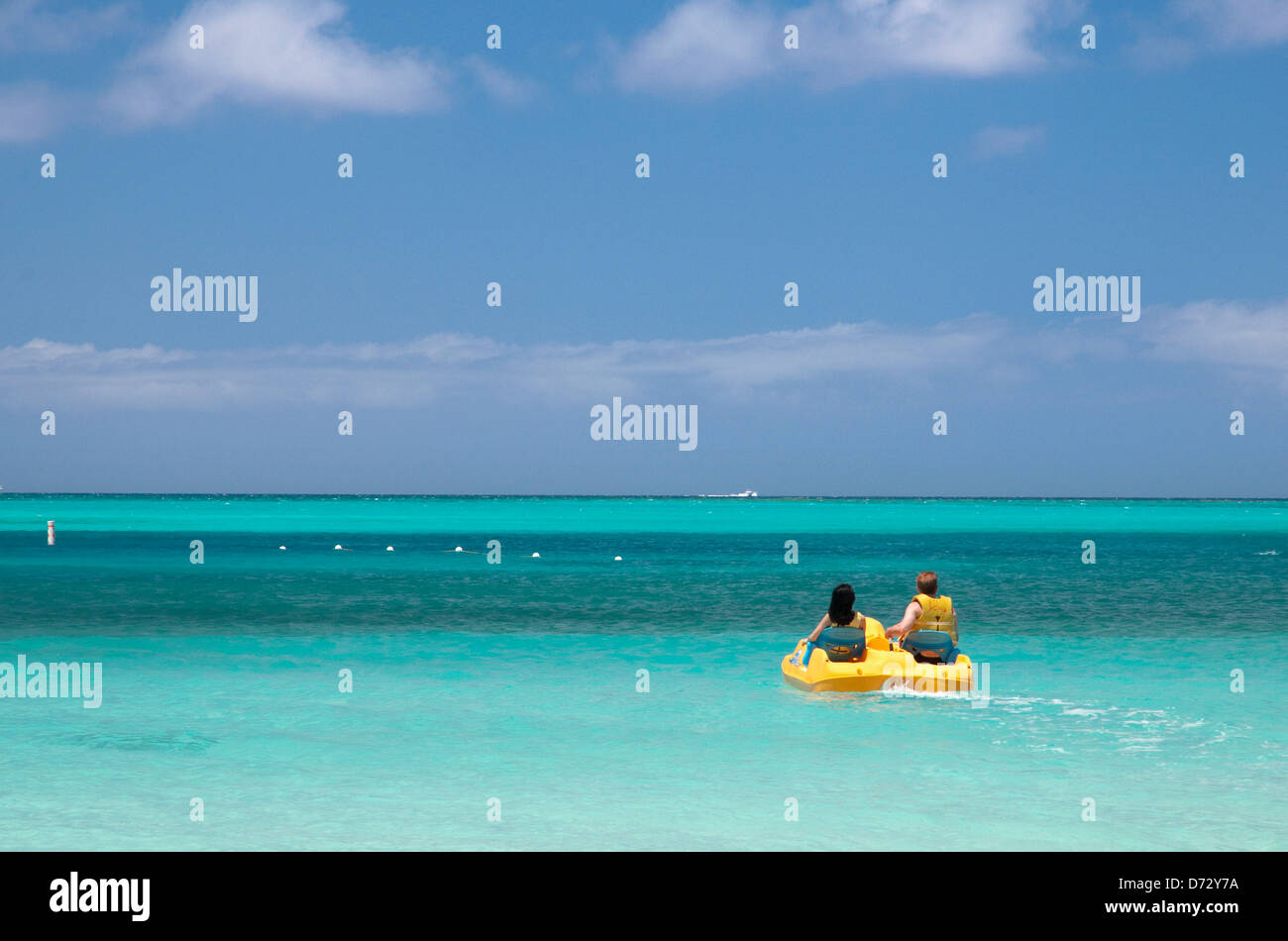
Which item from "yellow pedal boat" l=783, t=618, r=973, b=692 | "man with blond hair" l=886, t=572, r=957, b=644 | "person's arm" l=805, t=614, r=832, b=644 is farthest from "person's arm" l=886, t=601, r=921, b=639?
"person's arm" l=805, t=614, r=832, b=644

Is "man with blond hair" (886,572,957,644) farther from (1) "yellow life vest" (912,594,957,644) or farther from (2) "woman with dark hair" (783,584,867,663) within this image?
(2) "woman with dark hair" (783,584,867,663)

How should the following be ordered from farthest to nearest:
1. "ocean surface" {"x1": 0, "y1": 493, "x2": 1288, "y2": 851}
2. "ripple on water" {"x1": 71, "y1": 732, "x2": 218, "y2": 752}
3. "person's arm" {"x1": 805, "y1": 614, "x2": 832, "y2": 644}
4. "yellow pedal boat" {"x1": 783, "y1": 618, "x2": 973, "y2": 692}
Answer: "person's arm" {"x1": 805, "y1": 614, "x2": 832, "y2": 644}
"yellow pedal boat" {"x1": 783, "y1": 618, "x2": 973, "y2": 692}
"ripple on water" {"x1": 71, "y1": 732, "x2": 218, "y2": 752}
"ocean surface" {"x1": 0, "y1": 493, "x2": 1288, "y2": 851}

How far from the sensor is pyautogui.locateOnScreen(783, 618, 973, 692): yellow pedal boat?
15.2m

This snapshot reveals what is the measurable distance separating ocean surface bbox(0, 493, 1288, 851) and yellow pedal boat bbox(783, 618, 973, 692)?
8.7 inches

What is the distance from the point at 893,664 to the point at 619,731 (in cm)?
372

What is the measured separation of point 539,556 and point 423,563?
293 inches

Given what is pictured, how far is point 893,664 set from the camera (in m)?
15.3

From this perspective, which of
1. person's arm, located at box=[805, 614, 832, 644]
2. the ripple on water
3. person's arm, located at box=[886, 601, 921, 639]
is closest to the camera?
the ripple on water

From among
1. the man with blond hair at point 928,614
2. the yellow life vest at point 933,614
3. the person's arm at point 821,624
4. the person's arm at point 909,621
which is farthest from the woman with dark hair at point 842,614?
the yellow life vest at point 933,614

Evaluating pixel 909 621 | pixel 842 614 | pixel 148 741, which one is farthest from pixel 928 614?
pixel 148 741

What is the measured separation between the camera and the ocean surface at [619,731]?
385 inches
